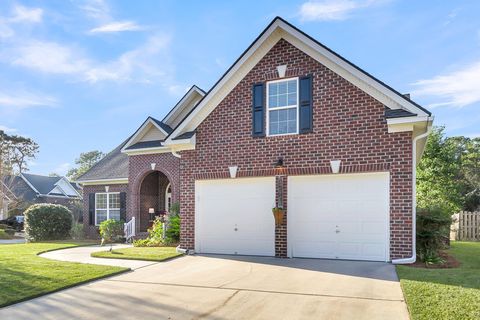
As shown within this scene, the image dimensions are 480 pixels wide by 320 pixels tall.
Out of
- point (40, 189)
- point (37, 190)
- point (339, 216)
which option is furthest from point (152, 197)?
point (40, 189)

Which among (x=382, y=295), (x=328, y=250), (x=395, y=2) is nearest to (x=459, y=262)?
(x=328, y=250)

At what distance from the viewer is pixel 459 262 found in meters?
10.3

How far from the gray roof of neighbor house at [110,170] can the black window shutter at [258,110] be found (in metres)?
11.0

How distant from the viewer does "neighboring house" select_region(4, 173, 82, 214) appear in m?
41.6

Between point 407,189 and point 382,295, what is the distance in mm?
3917

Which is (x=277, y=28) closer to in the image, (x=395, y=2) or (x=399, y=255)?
(x=395, y=2)

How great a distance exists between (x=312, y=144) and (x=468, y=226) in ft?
42.3

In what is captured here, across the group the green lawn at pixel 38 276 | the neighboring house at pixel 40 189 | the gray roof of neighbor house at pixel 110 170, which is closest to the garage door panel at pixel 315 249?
the green lawn at pixel 38 276

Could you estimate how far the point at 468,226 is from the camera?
19297mm

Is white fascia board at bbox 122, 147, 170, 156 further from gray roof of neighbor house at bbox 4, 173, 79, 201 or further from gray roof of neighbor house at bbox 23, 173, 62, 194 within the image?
gray roof of neighbor house at bbox 23, 173, 62, 194

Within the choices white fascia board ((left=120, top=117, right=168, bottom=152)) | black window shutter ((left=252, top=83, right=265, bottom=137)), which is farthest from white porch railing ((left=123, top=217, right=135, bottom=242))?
black window shutter ((left=252, top=83, right=265, bottom=137))

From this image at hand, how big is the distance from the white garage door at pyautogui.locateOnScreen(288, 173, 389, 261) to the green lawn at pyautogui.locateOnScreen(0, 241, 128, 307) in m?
4.98

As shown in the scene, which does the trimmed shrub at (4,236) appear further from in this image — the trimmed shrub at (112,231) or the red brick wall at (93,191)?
the trimmed shrub at (112,231)

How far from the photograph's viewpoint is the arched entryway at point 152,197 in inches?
779
